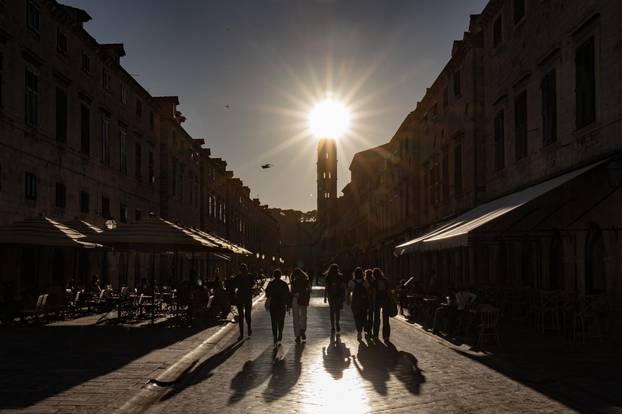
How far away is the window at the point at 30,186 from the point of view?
23.8m

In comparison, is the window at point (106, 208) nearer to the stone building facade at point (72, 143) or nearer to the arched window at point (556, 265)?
the stone building facade at point (72, 143)

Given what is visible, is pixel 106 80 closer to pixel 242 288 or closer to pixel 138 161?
pixel 138 161

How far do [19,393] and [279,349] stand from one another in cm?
653

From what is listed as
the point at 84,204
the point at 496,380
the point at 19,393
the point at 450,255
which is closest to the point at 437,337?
the point at 496,380

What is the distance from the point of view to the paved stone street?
847 centimetres

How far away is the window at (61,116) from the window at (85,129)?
1.94m

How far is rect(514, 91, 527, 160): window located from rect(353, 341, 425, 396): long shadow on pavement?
9.51 m

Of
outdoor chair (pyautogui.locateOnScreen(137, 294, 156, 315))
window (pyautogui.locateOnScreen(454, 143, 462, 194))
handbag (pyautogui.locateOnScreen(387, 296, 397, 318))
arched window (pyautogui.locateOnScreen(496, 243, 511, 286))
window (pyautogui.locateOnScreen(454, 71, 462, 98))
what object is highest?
window (pyautogui.locateOnScreen(454, 71, 462, 98))

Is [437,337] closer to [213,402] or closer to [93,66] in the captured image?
[213,402]

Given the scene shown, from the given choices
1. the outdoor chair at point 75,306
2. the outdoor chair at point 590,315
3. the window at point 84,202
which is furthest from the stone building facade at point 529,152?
the window at point 84,202

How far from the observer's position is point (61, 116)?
2716cm

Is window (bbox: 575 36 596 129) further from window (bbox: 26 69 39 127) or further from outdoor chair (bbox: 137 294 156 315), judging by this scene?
window (bbox: 26 69 39 127)

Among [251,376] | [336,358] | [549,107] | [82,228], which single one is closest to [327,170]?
[82,228]

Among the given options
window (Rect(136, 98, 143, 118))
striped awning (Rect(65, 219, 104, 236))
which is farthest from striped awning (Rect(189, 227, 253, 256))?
window (Rect(136, 98, 143, 118))
